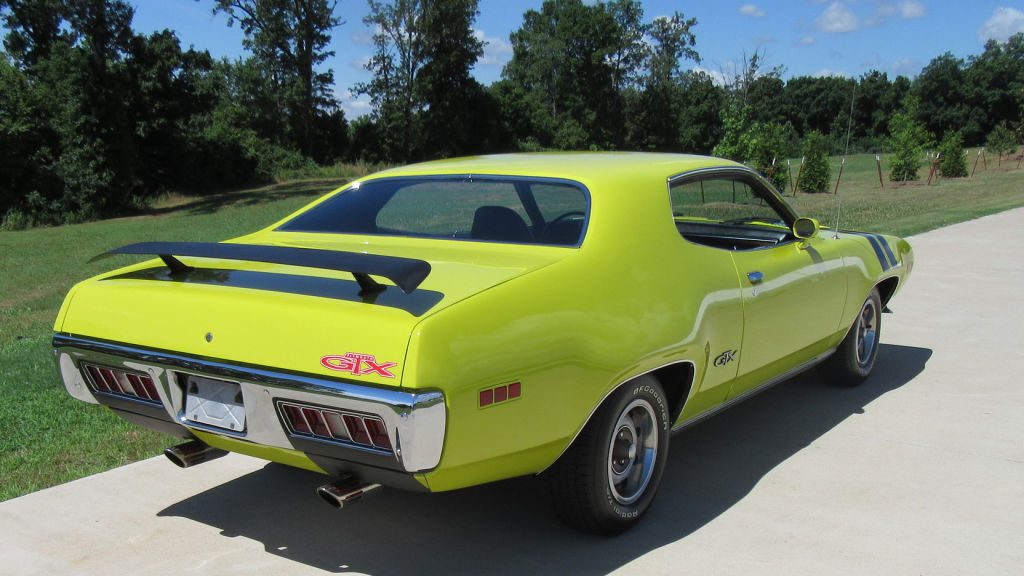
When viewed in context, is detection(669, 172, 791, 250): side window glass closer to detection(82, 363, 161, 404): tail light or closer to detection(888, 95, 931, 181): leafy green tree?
detection(82, 363, 161, 404): tail light

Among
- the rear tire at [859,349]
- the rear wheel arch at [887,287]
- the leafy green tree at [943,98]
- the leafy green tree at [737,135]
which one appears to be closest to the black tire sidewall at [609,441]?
the rear tire at [859,349]

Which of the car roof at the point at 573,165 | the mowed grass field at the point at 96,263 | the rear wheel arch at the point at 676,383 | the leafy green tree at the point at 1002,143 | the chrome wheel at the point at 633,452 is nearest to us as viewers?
the chrome wheel at the point at 633,452

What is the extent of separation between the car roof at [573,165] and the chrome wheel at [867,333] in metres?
1.74

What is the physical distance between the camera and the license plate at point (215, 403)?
3.09 m

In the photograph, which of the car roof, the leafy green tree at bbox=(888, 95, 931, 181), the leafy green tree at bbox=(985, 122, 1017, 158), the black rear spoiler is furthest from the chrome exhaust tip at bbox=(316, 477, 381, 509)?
the leafy green tree at bbox=(985, 122, 1017, 158)

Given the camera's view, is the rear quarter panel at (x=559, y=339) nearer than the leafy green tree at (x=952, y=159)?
Yes

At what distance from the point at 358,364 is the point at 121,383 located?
4.00 feet

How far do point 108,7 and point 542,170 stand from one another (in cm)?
3298

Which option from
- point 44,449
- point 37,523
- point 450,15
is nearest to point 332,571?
point 37,523

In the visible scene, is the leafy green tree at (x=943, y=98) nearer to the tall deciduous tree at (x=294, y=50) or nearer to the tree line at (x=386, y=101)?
the tree line at (x=386, y=101)

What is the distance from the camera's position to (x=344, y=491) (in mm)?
2979

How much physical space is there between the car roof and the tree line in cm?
117

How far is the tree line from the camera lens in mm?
30984

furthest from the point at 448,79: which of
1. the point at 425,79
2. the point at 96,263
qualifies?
the point at 96,263
